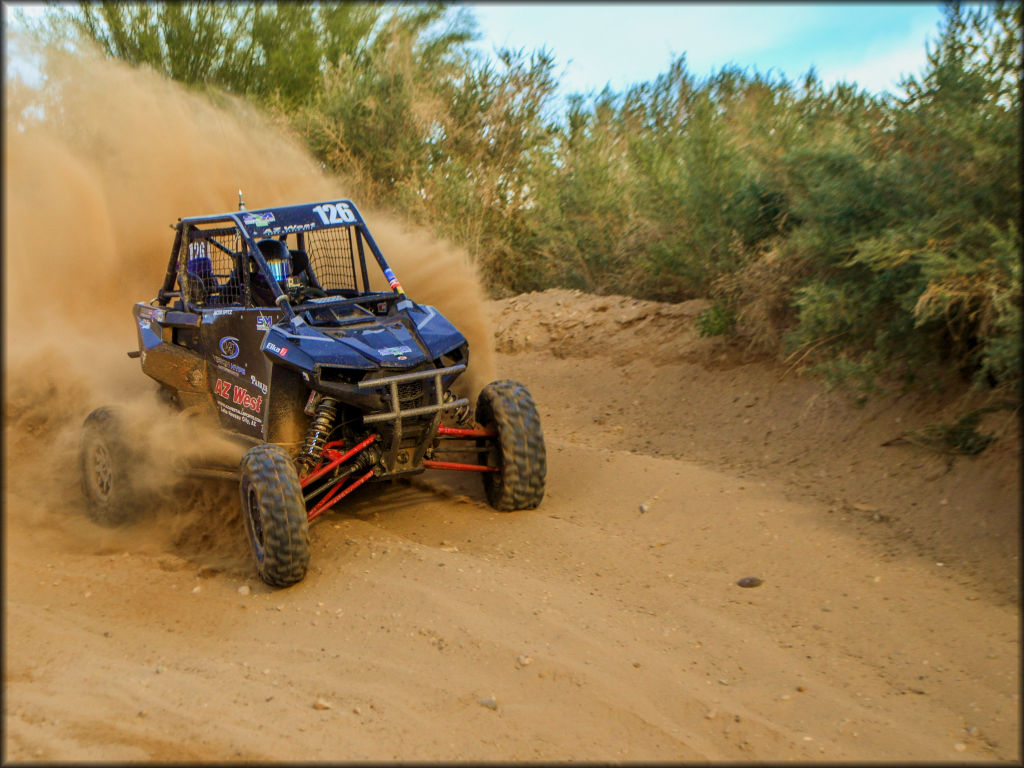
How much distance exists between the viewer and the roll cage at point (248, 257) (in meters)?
6.78

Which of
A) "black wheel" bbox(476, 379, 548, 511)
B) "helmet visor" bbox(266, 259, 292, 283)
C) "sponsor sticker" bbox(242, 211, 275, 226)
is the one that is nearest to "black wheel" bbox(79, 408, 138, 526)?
"helmet visor" bbox(266, 259, 292, 283)

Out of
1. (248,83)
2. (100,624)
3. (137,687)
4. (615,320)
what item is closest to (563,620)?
(137,687)

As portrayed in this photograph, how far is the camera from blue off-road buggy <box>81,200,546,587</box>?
5980 millimetres

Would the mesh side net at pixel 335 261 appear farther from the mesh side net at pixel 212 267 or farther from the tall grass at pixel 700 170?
the tall grass at pixel 700 170

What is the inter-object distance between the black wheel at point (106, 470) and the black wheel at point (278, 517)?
1.77 meters

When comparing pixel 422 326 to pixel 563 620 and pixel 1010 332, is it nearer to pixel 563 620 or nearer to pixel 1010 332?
pixel 563 620

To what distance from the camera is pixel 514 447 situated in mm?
6676

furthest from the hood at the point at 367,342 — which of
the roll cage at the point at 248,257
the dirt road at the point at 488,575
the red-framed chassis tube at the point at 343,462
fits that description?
the dirt road at the point at 488,575

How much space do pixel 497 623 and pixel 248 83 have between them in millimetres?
14233

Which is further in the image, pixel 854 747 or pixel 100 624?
pixel 100 624

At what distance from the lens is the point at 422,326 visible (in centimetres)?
655

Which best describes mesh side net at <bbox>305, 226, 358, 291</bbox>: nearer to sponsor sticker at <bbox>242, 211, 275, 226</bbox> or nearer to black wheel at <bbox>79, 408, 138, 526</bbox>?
sponsor sticker at <bbox>242, 211, 275, 226</bbox>

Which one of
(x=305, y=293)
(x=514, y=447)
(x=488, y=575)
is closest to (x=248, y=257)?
(x=305, y=293)

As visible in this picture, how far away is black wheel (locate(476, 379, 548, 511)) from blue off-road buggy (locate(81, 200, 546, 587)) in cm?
1
